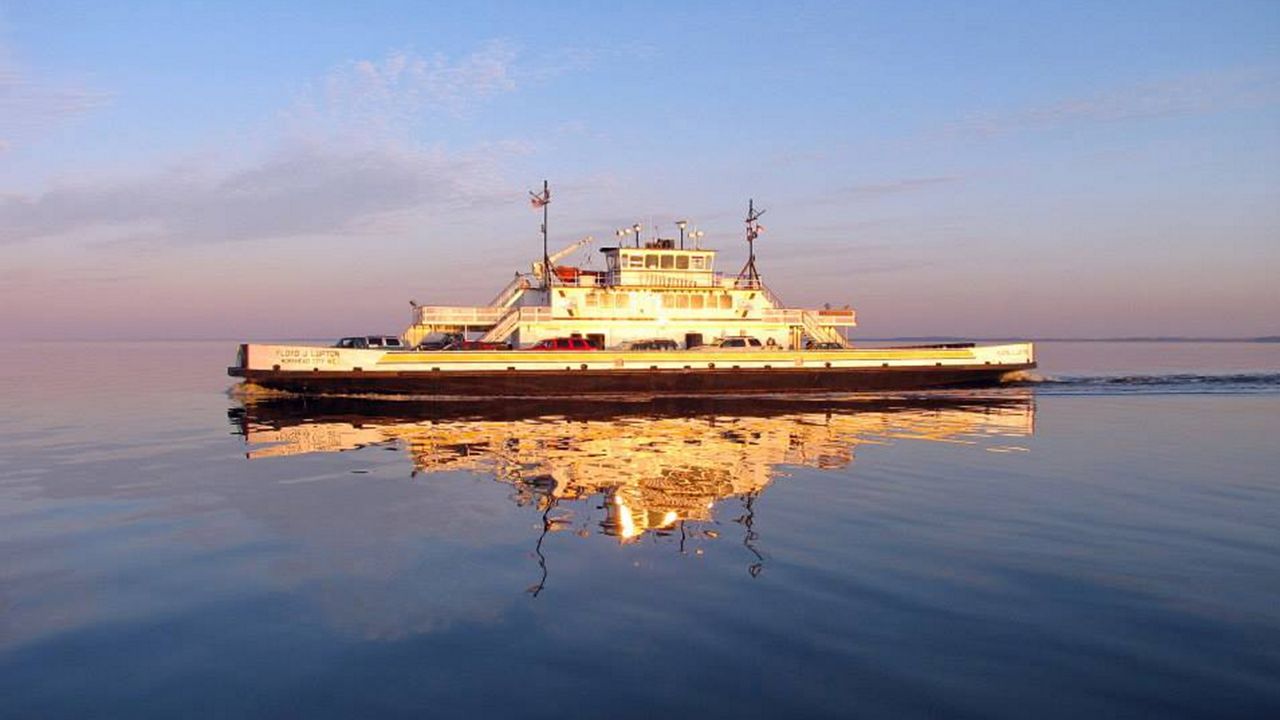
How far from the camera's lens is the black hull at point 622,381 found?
126 feet

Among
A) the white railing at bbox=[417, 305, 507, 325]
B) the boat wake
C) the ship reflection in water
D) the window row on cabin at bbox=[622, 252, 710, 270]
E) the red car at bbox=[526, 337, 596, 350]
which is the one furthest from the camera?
the boat wake

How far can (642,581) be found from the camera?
1053cm

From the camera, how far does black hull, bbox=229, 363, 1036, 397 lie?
3847 centimetres

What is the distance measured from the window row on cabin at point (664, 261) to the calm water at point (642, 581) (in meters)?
23.3

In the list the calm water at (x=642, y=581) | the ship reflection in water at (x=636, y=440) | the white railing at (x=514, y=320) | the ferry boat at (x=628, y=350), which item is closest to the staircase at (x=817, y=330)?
the ferry boat at (x=628, y=350)

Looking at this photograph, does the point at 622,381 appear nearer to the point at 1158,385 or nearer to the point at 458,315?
the point at 458,315

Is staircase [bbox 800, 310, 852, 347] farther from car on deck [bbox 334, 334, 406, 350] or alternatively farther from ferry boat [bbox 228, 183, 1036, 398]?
car on deck [bbox 334, 334, 406, 350]

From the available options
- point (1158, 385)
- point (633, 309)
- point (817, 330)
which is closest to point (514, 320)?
point (633, 309)

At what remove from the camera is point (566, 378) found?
40031 mm

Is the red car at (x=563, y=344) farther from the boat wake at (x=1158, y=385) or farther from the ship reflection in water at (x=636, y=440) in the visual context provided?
the boat wake at (x=1158, y=385)

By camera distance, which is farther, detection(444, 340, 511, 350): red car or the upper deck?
the upper deck

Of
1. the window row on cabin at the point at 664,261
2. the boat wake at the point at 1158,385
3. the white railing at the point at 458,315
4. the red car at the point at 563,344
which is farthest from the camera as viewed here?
the boat wake at the point at 1158,385

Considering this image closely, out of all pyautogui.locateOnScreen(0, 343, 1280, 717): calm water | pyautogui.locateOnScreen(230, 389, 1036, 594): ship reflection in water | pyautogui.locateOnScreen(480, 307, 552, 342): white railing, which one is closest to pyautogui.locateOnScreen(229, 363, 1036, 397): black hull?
pyautogui.locateOnScreen(230, 389, 1036, 594): ship reflection in water

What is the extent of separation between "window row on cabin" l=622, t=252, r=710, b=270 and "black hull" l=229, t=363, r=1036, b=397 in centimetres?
743
